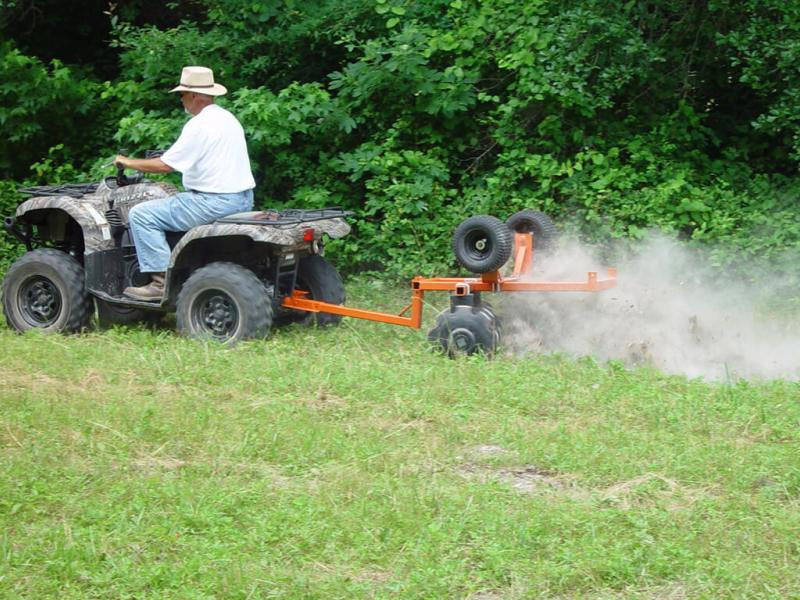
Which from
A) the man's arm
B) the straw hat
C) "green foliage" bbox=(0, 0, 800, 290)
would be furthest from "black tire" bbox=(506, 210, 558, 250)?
the man's arm

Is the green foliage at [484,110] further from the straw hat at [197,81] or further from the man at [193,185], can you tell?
the man at [193,185]

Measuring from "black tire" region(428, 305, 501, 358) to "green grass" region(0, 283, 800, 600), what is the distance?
0.72 feet

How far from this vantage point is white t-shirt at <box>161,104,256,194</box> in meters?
8.88

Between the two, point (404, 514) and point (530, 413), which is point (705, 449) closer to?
point (530, 413)

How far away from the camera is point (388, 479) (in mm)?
5699

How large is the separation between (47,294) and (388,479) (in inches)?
183

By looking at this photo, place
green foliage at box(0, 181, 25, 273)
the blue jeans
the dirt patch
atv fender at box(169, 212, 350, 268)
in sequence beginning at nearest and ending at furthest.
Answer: the dirt patch → atv fender at box(169, 212, 350, 268) → the blue jeans → green foliage at box(0, 181, 25, 273)

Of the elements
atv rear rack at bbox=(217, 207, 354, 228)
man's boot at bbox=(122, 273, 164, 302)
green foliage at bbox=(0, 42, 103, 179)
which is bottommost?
man's boot at bbox=(122, 273, 164, 302)

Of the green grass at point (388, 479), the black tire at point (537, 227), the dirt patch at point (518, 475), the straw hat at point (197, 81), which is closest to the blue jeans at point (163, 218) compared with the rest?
the straw hat at point (197, 81)

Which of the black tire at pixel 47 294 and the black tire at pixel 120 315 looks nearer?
the black tire at pixel 47 294

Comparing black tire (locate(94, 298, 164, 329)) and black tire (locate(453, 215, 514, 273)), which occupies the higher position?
black tire (locate(453, 215, 514, 273))

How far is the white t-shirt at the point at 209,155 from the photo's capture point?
29.1ft

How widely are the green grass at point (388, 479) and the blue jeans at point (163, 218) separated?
Result: 1036 mm

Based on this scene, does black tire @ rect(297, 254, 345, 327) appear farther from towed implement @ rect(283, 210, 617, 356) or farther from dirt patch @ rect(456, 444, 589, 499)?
dirt patch @ rect(456, 444, 589, 499)
